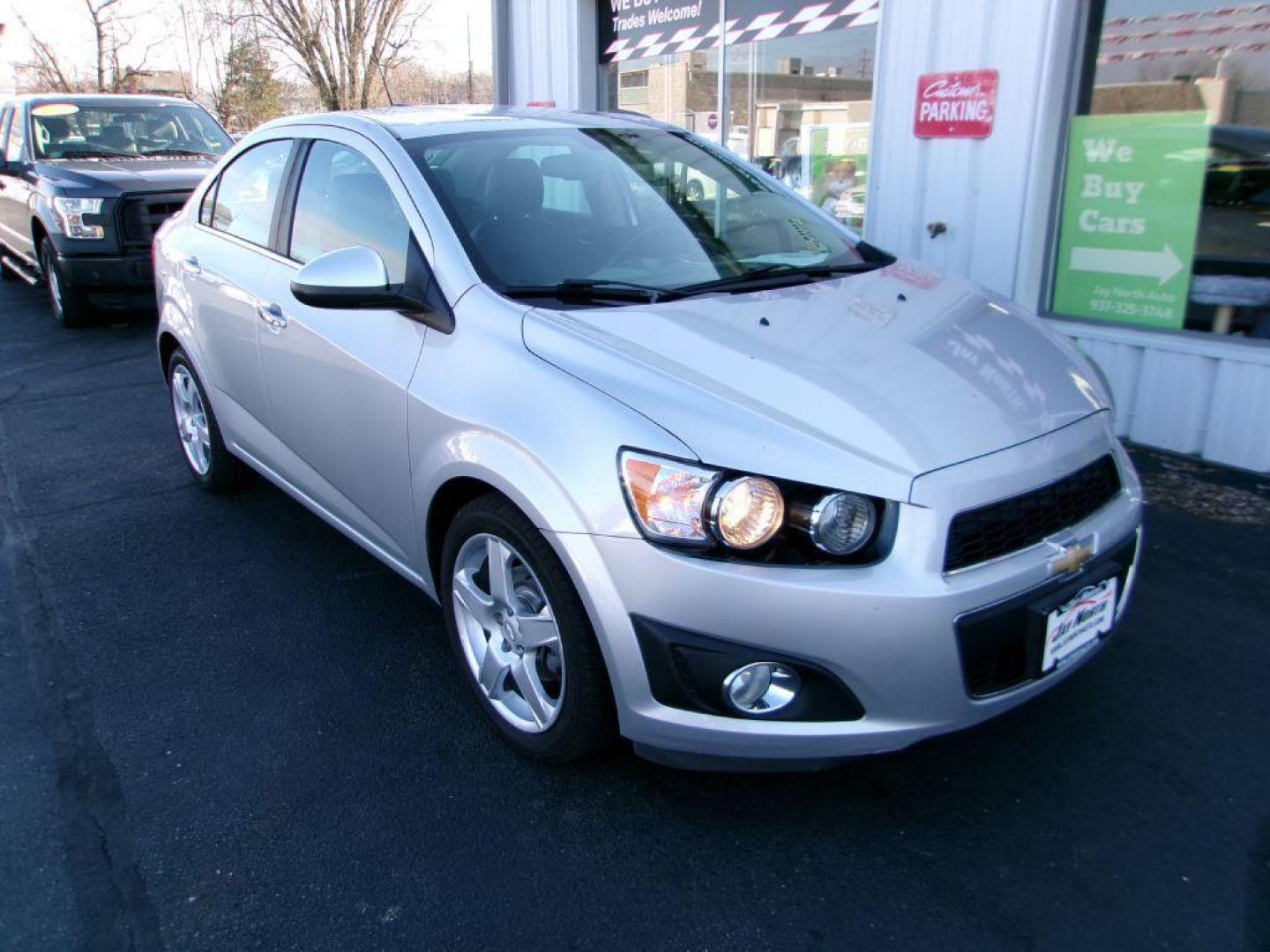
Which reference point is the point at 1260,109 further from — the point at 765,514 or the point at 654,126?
the point at 765,514

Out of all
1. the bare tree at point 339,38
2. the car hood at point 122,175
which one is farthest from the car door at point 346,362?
the bare tree at point 339,38

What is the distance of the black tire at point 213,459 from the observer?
4531mm

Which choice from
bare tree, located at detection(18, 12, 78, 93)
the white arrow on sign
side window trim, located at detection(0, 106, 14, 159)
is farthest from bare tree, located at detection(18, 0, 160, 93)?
the white arrow on sign

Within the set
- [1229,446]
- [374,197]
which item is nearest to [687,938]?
[374,197]

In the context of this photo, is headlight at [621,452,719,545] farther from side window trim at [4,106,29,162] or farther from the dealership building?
side window trim at [4,106,29,162]

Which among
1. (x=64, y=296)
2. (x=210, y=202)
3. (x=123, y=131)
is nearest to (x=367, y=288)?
(x=210, y=202)

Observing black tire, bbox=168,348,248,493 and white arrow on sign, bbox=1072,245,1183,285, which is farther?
white arrow on sign, bbox=1072,245,1183,285

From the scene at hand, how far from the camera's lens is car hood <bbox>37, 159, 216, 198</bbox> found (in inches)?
325

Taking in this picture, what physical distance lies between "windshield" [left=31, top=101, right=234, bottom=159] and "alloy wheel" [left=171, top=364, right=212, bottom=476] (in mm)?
5625

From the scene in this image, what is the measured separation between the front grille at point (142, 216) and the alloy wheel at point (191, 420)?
13.2ft

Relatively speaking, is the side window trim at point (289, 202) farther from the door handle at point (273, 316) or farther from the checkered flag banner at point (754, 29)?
the checkered flag banner at point (754, 29)

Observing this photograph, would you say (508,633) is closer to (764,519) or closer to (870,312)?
(764,519)

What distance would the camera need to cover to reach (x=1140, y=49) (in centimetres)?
515

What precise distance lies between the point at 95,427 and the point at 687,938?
526 centimetres
